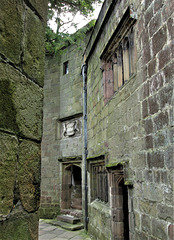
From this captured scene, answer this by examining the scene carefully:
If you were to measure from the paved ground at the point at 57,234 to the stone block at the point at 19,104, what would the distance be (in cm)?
589

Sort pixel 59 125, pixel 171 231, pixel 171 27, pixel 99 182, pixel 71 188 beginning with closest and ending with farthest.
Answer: pixel 171 231 → pixel 171 27 → pixel 99 182 → pixel 71 188 → pixel 59 125

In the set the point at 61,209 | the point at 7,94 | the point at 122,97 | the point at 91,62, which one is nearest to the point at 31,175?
the point at 7,94

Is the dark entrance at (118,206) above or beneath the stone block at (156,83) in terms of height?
beneath

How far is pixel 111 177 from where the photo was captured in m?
4.70

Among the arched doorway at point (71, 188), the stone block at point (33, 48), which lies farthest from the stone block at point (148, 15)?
the arched doorway at point (71, 188)

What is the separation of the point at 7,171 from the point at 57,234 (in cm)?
640

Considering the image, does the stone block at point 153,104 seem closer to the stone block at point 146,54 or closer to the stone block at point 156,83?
the stone block at point 156,83

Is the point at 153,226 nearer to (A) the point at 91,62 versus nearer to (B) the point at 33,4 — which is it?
(B) the point at 33,4

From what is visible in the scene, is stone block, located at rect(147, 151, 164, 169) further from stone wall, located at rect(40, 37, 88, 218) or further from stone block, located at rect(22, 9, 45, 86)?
stone wall, located at rect(40, 37, 88, 218)

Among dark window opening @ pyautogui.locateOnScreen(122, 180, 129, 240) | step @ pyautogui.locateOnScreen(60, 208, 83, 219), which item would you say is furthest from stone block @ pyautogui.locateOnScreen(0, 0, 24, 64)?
step @ pyautogui.locateOnScreen(60, 208, 83, 219)

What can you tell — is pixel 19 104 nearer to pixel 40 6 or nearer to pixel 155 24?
pixel 40 6

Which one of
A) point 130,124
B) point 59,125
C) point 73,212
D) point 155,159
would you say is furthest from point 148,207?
point 59,125

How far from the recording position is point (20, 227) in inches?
39.9

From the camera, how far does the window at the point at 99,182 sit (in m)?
5.62
